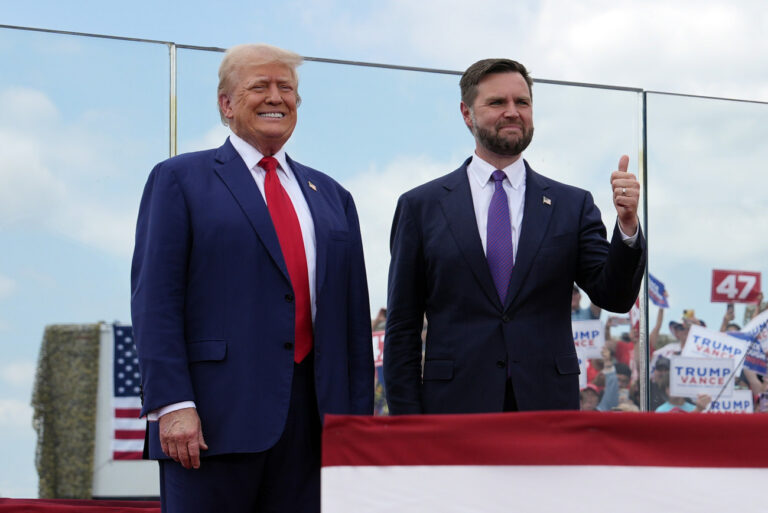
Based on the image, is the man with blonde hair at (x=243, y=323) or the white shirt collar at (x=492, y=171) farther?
the white shirt collar at (x=492, y=171)

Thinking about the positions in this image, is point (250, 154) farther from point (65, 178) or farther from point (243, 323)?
point (65, 178)

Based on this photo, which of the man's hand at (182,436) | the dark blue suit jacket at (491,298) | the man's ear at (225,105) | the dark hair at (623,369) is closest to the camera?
the man's hand at (182,436)

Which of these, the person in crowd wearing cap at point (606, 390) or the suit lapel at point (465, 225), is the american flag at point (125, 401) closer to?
the suit lapel at point (465, 225)

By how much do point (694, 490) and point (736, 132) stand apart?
376 cm

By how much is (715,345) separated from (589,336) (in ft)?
2.31

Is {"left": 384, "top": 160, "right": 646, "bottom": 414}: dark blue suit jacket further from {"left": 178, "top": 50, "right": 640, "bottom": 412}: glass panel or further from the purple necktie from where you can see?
{"left": 178, "top": 50, "right": 640, "bottom": 412}: glass panel

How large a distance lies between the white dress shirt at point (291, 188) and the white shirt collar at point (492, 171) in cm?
65

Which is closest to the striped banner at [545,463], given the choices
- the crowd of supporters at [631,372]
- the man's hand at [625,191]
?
the man's hand at [625,191]

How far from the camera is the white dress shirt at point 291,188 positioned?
7.98ft

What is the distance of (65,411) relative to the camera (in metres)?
4.29

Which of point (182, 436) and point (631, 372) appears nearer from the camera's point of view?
point (182, 436)

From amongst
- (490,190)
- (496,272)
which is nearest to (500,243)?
(496,272)

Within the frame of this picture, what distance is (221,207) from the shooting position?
7.76 ft

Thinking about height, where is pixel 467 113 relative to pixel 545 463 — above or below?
above
